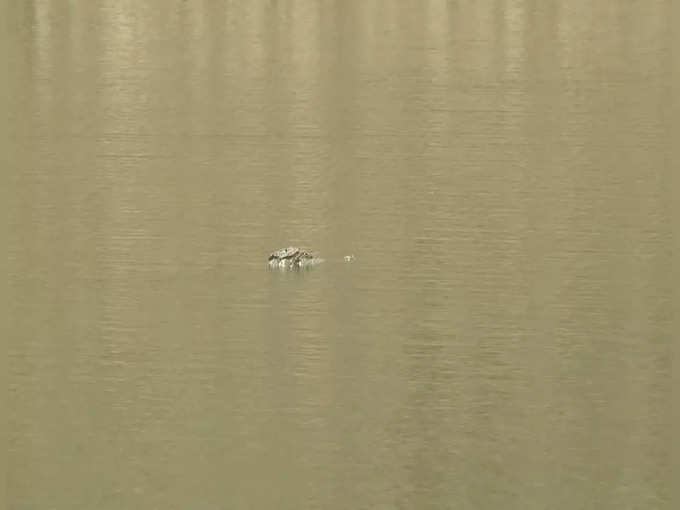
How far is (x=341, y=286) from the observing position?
1188 inches

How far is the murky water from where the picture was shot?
23.2m

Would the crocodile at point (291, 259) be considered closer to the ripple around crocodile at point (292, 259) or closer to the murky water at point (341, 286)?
the ripple around crocodile at point (292, 259)

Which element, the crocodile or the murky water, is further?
the crocodile

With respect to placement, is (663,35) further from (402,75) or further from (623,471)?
(623,471)

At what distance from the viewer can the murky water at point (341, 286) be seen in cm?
2317

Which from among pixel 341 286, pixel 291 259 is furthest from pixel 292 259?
pixel 341 286

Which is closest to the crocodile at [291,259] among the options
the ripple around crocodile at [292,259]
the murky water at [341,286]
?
the ripple around crocodile at [292,259]

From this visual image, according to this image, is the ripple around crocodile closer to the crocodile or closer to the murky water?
the crocodile

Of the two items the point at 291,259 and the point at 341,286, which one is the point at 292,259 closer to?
the point at 291,259

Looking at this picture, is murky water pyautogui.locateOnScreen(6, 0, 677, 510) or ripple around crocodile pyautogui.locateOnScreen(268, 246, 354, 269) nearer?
murky water pyautogui.locateOnScreen(6, 0, 677, 510)

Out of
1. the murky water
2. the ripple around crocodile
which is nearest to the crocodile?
the ripple around crocodile

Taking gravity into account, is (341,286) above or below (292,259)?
below

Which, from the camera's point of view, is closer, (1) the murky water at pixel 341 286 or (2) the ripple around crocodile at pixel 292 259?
(1) the murky water at pixel 341 286

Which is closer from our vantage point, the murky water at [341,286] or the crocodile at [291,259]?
the murky water at [341,286]
